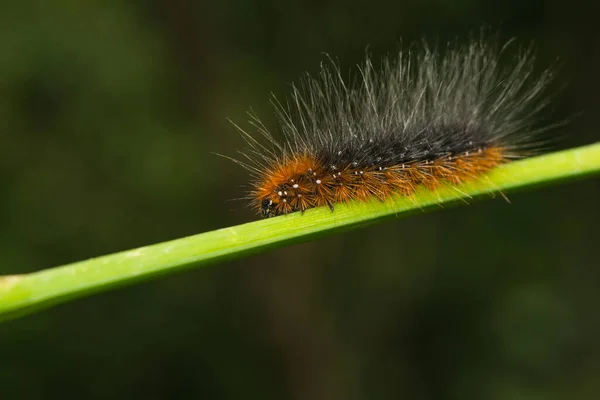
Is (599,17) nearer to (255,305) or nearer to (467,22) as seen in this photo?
(467,22)

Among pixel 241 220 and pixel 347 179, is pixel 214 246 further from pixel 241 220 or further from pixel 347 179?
pixel 241 220

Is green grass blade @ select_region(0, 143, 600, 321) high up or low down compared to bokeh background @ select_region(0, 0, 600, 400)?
down

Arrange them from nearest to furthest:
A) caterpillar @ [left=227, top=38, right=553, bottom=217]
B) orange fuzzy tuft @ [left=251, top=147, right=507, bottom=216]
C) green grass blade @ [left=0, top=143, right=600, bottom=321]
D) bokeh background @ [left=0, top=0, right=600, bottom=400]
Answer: green grass blade @ [left=0, top=143, right=600, bottom=321], orange fuzzy tuft @ [left=251, top=147, right=507, bottom=216], caterpillar @ [left=227, top=38, right=553, bottom=217], bokeh background @ [left=0, top=0, right=600, bottom=400]

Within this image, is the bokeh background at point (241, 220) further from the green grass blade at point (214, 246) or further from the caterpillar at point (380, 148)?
the green grass blade at point (214, 246)

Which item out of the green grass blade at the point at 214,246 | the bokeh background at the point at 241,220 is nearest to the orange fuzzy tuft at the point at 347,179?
the green grass blade at the point at 214,246

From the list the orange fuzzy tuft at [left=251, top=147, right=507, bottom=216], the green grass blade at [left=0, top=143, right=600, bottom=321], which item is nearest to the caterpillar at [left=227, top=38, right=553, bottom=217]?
the orange fuzzy tuft at [left=251, top=147, right=507, bottom=216]

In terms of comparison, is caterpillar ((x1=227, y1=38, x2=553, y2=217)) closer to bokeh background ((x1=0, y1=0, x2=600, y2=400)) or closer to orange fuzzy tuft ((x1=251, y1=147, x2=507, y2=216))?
orange fuzzy tuft ((x1=251, y1=147, x2=507, y2=216))
